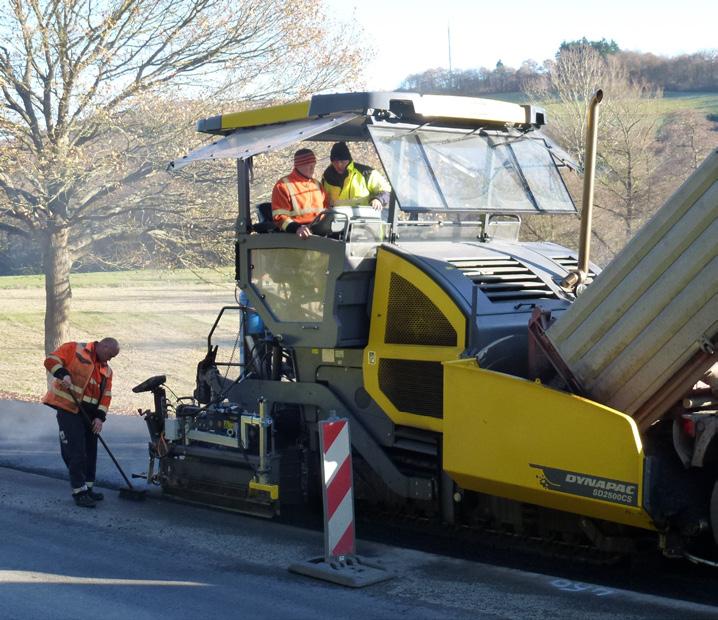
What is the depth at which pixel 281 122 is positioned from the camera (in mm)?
8172

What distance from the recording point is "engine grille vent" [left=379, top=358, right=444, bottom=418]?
726 centimetres

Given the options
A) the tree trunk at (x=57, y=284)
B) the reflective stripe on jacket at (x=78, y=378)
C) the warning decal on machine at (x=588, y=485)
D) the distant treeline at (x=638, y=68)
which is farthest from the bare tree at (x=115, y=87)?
the distant treeline at (x=638, y=68)

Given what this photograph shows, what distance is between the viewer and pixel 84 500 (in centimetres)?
861

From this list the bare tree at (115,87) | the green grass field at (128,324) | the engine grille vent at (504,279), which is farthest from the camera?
the green grass field at (128,324)

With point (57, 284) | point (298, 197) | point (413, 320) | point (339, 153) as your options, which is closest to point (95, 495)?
point (298, 197)

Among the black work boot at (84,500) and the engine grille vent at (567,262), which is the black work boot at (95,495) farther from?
the engine grille vent at (567,262)

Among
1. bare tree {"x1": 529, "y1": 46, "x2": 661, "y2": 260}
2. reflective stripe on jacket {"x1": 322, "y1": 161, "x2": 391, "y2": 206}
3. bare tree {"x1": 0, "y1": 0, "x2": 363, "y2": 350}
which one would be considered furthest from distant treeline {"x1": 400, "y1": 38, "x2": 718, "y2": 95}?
reflective stripe on jacket {"x1": 322, "y1": 161, "x2": 391, "y2": 206}

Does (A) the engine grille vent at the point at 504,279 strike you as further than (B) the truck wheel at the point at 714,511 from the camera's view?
Yes

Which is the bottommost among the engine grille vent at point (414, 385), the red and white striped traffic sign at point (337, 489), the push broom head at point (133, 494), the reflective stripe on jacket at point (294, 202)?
the push broom head at point (133, 494)

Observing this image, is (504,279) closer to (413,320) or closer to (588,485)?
(413,320)

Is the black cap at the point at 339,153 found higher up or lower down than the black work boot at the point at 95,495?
higher up

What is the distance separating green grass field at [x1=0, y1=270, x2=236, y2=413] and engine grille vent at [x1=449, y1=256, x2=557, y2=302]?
353 inches

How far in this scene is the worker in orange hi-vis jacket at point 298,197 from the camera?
26.7 ft

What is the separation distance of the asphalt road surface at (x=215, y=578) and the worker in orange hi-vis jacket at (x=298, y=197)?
2260mm
